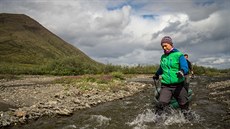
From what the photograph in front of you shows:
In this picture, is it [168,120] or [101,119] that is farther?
[101,119]

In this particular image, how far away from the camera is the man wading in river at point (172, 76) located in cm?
827

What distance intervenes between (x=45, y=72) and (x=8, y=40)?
451ft

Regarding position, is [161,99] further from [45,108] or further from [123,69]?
[123,69]

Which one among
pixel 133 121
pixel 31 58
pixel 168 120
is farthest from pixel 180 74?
pixel 31 58

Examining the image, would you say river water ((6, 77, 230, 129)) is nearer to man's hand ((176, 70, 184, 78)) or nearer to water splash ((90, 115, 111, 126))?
water splash ((90, 115, 111, 126))

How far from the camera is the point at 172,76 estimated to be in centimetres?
840

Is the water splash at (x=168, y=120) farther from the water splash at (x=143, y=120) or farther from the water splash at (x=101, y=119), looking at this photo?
the water splash at (x=101, y=119)

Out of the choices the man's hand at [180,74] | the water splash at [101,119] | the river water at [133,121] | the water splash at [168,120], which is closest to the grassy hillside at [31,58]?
the river water at [133,121]

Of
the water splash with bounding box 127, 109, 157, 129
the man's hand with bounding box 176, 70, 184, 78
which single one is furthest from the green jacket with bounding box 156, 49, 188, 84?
the water splash with bounding box 127, 109, 157, 129

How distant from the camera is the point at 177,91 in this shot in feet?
28.4

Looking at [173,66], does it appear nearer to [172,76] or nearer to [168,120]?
[172,76]

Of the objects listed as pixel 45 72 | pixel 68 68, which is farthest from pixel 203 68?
pixel 45 72

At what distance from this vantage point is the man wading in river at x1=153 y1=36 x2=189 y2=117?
8.27 m

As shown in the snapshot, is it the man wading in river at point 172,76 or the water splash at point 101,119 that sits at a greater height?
the man wading in river at point 172,76
